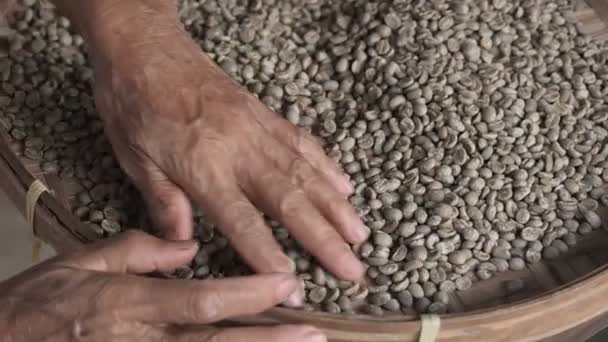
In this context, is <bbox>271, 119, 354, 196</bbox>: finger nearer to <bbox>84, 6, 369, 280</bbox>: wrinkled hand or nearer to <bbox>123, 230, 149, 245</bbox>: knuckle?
<bbox>84, 6, 369, 280</bbox>: wrinkled hand

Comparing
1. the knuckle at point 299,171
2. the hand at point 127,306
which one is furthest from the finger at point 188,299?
the knuckle at point 299,171

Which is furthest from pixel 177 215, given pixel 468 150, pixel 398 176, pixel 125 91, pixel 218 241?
pixel 468 150

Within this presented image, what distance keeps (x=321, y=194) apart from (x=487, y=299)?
245mm

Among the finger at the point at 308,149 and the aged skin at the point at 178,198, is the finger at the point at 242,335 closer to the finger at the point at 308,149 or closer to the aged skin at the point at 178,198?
the aged skin at the point at 178,198

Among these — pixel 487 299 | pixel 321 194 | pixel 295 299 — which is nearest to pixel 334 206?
pixel 321 194

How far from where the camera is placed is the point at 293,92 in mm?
1188

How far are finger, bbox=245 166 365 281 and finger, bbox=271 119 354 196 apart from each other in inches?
2.6

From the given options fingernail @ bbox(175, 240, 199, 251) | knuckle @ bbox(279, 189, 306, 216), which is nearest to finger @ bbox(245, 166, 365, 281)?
knuckle @ bbox(279, 189, 306, 216)

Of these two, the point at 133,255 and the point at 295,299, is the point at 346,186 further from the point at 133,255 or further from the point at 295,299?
the point at 133,255

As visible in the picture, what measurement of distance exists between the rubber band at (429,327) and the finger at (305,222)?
4.7 inches

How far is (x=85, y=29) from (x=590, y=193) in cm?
71

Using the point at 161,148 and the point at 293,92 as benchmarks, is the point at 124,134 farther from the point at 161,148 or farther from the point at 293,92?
the point at 293,92

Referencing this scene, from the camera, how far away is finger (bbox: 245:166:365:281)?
0.95 m

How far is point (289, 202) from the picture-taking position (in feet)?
3.13
